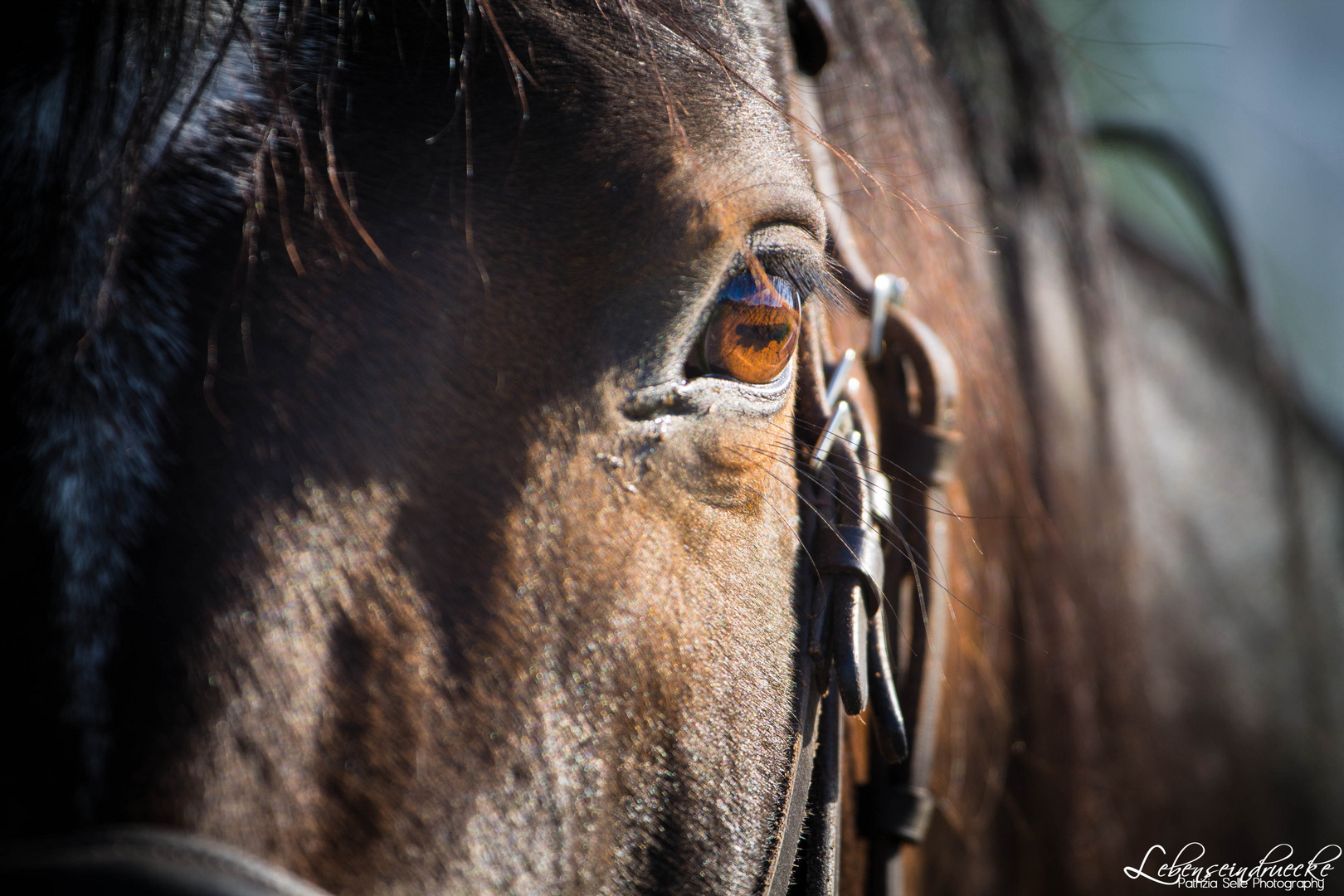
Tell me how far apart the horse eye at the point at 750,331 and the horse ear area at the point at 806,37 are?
326mm

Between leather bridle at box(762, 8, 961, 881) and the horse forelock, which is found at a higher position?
the horse forelock

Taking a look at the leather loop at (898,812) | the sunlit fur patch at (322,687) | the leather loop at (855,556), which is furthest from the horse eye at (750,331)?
the leather loop at (898,812)

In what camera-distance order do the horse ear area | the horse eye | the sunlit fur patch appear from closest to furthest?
the sunlit fur patch
the horse eye
the horse ear area

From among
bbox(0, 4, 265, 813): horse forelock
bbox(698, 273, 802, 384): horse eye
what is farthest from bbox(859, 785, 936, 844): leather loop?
bbox(0, 4, 265, 813): horse forelock

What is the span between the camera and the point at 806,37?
2.80 ft

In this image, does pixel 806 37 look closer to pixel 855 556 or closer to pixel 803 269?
pixel 803 269

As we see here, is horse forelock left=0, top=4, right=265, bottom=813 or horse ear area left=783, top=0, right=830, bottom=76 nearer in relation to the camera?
horse forelock left=0, top=4, right=265, bottom=813

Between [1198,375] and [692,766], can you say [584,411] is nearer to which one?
[692,766]

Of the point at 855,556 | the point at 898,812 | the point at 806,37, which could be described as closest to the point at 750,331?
the point at 855,556

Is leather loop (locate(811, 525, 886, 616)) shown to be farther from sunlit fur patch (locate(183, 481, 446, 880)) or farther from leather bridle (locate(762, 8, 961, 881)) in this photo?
sunlit fur patch (locate(183, 481, 446, 880))

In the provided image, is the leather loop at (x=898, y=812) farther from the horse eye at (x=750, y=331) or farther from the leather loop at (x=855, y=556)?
the horse eye at (x=750, y=331)

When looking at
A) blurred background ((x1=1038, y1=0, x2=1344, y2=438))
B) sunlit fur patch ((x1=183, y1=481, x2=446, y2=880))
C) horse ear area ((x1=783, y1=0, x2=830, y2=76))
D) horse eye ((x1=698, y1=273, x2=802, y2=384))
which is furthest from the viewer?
blurred background ((x1=1038, y1=0, x2=1344, y2=438))

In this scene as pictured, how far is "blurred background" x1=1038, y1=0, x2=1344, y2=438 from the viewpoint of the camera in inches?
59.0

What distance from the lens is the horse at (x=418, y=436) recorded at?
18.8 inches
